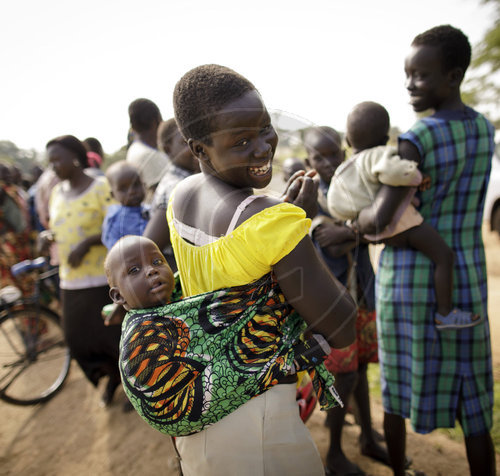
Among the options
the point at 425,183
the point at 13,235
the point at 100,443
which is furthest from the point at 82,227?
the point at 13,235

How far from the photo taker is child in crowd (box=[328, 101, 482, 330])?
5.65 feet

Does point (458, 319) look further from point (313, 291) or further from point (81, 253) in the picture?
point (81, 253)

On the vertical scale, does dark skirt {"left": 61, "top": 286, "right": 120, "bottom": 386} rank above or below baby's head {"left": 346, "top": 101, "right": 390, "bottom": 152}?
below

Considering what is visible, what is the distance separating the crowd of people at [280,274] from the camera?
1082 mm

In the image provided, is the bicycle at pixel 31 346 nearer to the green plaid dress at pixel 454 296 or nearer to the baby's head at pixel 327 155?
the baby's head at pixel 327 155

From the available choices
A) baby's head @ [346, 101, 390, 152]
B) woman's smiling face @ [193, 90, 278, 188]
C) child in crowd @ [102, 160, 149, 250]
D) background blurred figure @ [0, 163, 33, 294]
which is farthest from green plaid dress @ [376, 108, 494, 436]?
background blurred figure @ [0, 163, 33, 294]

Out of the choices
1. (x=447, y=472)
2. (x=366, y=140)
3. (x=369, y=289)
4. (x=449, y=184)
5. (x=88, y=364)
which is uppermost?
(x=366, y=140)

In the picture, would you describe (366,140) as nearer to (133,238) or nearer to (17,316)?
(133,238)

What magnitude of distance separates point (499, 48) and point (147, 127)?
11892 mm

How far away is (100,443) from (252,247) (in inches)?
110

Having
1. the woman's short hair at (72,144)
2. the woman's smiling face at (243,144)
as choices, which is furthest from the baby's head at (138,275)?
the woman's short hair at (72,144)

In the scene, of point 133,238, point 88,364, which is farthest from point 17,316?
point 133,238

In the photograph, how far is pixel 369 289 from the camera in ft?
8.11

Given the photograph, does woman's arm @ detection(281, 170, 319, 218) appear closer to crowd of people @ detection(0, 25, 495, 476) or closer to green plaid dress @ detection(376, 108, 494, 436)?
crowd of people @ detection(0, 25, 495, 476)
